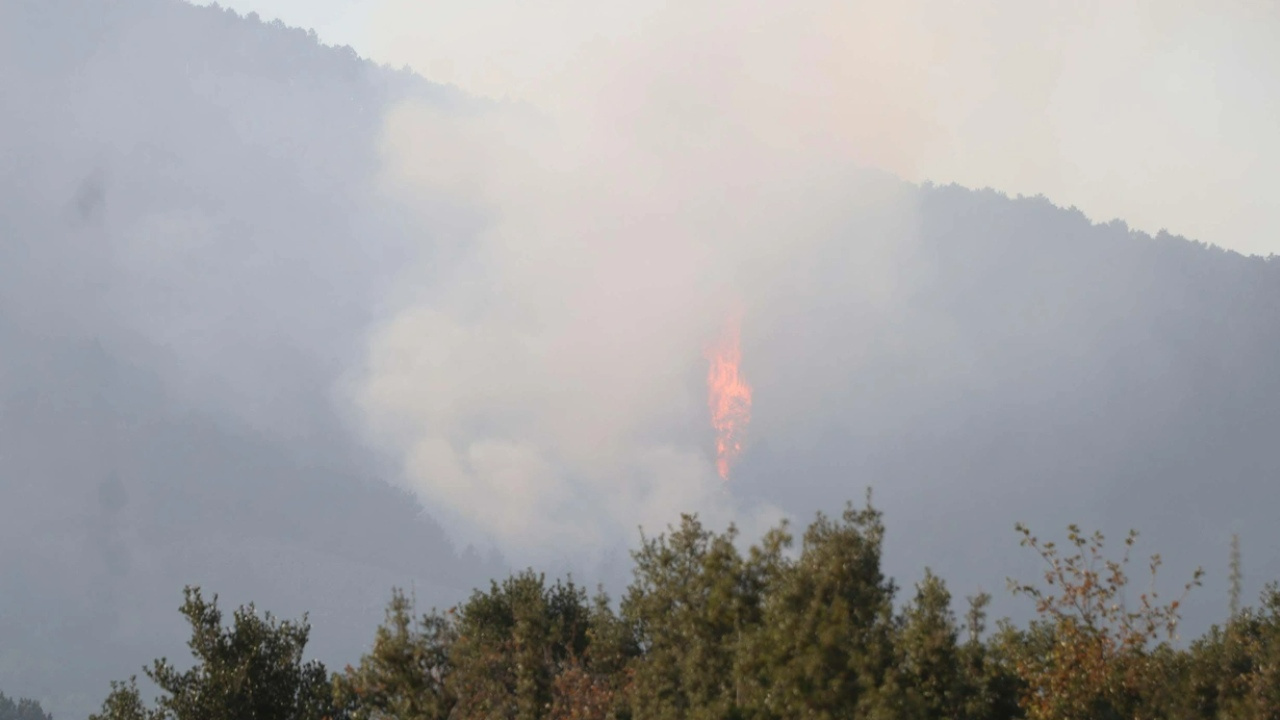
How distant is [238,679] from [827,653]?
39.0 m

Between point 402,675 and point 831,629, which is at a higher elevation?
point 402,675

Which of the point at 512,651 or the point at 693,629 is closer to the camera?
the point at 693,629

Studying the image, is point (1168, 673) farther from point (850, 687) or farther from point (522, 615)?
point (522, 615)

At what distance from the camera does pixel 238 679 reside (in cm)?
6438

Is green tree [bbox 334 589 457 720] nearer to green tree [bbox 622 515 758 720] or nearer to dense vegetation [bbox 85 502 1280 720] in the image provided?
dense vegetation [bbox 85 502 1280 720]

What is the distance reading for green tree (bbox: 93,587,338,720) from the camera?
209 ft

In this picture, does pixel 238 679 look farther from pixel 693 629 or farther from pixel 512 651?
pixel 693 629

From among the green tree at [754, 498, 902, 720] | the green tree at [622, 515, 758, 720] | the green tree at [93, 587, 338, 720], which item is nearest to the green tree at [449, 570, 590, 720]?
the green tree at [622, 515, 758, 720]

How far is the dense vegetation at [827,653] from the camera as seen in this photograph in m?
36.3

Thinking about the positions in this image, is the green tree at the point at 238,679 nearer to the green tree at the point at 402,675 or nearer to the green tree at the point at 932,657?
the green tree at the point at 402,675

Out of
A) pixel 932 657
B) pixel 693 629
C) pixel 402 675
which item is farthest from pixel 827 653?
pixel 402 675

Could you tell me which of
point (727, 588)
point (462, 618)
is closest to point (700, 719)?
point (727, 588)

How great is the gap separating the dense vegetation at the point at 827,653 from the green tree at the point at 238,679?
11634 millimetres

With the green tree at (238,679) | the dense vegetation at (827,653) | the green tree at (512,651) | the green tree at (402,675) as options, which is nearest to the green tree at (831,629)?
the dense vegetation at (827,653)
